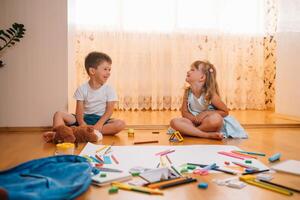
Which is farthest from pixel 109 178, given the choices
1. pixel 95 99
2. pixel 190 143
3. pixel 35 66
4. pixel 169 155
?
pixel 35 66

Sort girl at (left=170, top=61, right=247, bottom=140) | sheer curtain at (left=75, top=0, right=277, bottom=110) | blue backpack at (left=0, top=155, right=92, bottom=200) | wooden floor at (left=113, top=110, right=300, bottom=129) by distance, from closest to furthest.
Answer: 1. blue backpack at (left=0, top=155, right=92, bottom=200)
2. girl at (left=170, top=61, right=247, bottom=140)
3. wooden floor at (left=113, top=110, right=300, bottom=129)
4. sheer curtain at (left=75, top=0, right=277, bottom=110)

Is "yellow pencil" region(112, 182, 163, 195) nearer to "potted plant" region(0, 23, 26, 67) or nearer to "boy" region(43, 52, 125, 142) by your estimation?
"boy" region(43, 52, 125, 142)

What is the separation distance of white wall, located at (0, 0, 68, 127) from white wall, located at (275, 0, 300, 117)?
1.63m

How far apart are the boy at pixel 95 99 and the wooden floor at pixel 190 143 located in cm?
15

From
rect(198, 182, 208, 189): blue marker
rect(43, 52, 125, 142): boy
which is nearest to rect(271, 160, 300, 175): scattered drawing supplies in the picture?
rect(198, 182, 208, 189): blue marker

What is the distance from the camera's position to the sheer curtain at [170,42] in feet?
9.75

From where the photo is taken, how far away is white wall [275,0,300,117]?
2.51 metres

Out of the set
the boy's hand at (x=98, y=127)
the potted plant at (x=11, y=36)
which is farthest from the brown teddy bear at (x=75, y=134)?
the potted plant at (x=11, y=36)

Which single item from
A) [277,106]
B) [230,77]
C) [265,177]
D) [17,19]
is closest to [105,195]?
[265,177]

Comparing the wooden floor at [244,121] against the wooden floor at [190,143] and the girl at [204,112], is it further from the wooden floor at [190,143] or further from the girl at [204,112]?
the girl at [204,112]

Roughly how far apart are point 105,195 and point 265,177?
48 cm

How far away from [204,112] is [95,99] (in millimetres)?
616

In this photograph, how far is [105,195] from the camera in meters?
0.87

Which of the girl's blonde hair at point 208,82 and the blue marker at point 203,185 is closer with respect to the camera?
the blue marker at point 203,185
